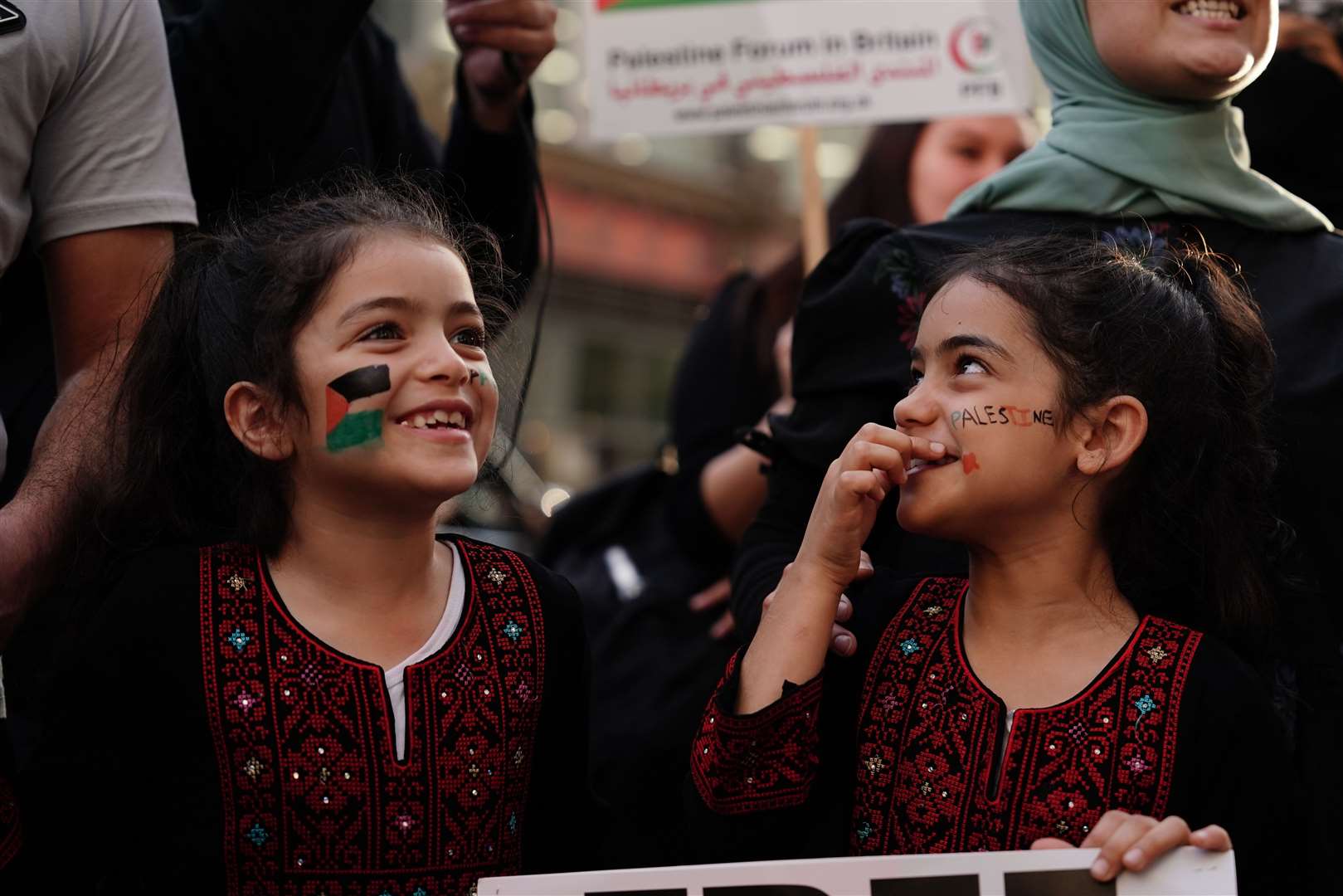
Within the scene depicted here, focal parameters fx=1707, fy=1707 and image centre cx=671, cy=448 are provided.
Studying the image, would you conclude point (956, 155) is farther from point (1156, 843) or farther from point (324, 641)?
point (1156, 843)

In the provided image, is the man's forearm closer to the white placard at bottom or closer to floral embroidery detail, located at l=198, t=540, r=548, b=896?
floral embroidery detail, located at l=198, t=540, r=548, b=896

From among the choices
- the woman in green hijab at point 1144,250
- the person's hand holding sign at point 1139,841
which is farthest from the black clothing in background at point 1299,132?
the person's hand holding sign at point 1139,841

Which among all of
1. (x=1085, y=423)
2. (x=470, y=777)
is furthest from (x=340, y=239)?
(x=1085, y=423)

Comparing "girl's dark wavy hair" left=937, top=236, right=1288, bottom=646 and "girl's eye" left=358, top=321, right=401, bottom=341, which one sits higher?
"girl's eye" left=358, top=321, right=401, bottom=341

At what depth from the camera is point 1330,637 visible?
96.4 inches

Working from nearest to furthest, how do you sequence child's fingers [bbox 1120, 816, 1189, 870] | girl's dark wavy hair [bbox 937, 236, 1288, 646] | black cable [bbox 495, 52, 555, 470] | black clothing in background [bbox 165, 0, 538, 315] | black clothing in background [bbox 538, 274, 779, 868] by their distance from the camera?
child's fingers [bbox 1120, 816, 1189, 870]
girl's dark wavy hair [bbox 937, 236, 1288, 646]
black clothing in background [bbox 165, 0, 538, 315]
black cable [bbox 495, 52, 555, 470]
black clothing in background [bbox 538, 274, 779, 868]

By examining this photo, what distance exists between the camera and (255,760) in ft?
7.20

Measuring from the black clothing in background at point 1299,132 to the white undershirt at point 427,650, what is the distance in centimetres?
206

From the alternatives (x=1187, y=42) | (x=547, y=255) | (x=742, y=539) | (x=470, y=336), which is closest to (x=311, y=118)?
(x=547, y=255)

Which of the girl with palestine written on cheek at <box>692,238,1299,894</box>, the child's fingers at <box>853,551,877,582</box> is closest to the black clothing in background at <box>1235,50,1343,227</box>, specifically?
the girl with palestine written on cheek at <box>692,238,1299,894</box>

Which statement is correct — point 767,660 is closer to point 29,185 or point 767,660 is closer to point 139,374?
point 139,374

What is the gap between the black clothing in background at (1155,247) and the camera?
8.00ft

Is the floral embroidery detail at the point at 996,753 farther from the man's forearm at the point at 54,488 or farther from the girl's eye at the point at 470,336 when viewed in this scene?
the man's forearm at the point at 54,488

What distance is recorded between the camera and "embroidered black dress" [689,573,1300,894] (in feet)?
6.87
